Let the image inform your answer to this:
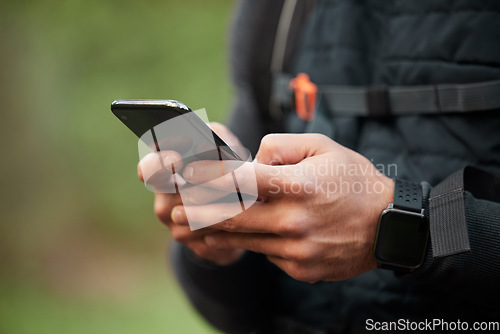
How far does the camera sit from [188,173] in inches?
15.1

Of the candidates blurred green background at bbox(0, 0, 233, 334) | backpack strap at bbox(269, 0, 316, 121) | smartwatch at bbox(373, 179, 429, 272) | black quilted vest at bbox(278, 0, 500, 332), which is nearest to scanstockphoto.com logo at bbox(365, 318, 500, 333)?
black quilted vest at bbox(278, 0, 500, 332)

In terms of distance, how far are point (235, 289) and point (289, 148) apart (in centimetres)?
32

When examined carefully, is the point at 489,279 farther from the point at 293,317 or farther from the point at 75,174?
the point at 75,174

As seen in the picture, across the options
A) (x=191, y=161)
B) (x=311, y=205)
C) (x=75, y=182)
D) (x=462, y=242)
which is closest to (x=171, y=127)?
(x=191, y=161)

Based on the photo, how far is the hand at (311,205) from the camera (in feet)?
1.22

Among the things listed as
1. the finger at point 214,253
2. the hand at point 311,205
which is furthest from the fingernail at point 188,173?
the finger at point 214,253

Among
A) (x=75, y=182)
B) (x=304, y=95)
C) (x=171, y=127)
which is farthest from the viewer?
(x=75, y=182)

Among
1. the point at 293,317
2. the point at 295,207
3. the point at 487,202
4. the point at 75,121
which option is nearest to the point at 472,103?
the point at 487,202

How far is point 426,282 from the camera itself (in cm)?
41

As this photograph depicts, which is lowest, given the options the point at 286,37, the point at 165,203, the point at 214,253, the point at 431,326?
the point at 431,326
